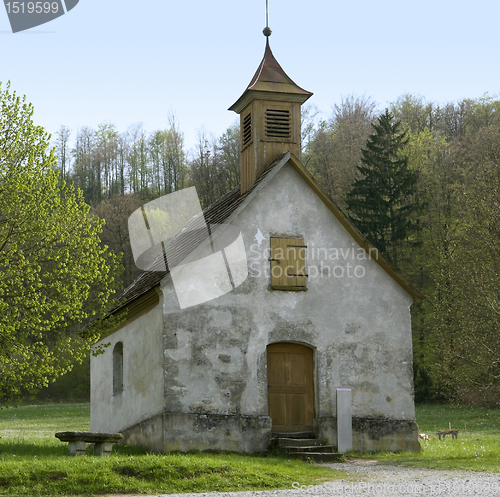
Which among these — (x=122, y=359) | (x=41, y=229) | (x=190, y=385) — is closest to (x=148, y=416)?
(x=190, y=385)

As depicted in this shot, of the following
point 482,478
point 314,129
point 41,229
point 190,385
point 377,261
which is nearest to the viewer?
point 482,478

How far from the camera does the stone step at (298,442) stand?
1606 cm

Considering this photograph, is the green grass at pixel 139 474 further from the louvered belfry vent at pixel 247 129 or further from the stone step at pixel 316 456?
the louvered belfry vent at pixel 247 129

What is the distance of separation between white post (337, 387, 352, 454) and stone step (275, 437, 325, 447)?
456mm

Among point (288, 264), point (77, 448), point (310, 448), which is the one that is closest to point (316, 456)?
point (310, 448)

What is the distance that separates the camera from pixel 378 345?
17688 millimetres

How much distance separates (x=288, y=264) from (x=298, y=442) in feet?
14.0

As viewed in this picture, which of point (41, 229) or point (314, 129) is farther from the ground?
point (314, 129)

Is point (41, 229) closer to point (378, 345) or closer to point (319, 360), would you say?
point (319, 360)

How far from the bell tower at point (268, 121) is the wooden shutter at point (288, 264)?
7.30 feet

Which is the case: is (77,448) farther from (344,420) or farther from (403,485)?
(344,420)

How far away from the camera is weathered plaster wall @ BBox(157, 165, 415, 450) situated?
16.1m

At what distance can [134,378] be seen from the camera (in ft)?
58.9

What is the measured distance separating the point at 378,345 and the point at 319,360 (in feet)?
5.44
